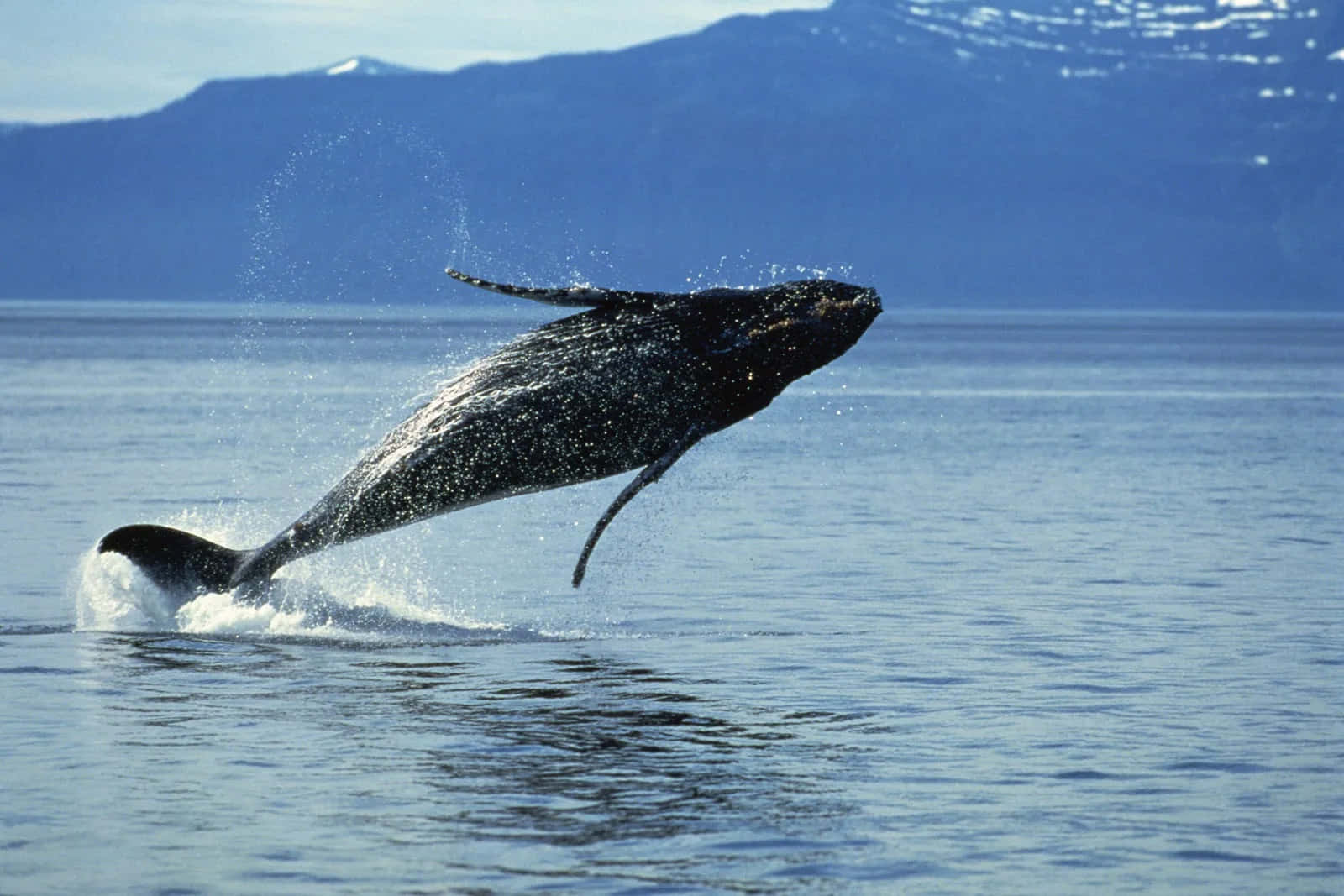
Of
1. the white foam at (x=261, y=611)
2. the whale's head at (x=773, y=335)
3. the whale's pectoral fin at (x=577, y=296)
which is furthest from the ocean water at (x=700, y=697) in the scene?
the whale's pectoral fin at (x=577, y=296)

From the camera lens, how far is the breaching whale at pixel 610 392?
1392 centimetres

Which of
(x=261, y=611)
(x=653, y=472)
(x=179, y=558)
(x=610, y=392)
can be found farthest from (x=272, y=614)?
(x=653, y=472)

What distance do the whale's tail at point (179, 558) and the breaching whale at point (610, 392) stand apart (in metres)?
1.43

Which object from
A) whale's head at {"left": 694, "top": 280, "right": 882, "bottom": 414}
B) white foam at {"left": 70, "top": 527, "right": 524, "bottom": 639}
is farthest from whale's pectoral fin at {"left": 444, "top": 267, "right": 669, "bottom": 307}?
white foam at {"left": 70, "top": 527, "right": 524, "bottom": 639}

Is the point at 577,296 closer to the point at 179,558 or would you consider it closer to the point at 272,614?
the point at 179,558

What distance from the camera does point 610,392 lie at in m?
14.0

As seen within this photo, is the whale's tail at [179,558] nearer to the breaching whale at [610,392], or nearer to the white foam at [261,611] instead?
the white foam at [261,611]

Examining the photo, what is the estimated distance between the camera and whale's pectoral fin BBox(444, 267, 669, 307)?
42.8 feet

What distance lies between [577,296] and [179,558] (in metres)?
4.16

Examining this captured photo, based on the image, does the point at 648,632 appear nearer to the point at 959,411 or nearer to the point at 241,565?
the point at 241,565

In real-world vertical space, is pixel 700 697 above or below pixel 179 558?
below

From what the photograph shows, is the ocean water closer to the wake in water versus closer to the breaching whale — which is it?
the wake in water

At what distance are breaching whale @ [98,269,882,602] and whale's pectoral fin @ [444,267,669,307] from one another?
0.8 inches

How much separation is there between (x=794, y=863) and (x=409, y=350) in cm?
11701
